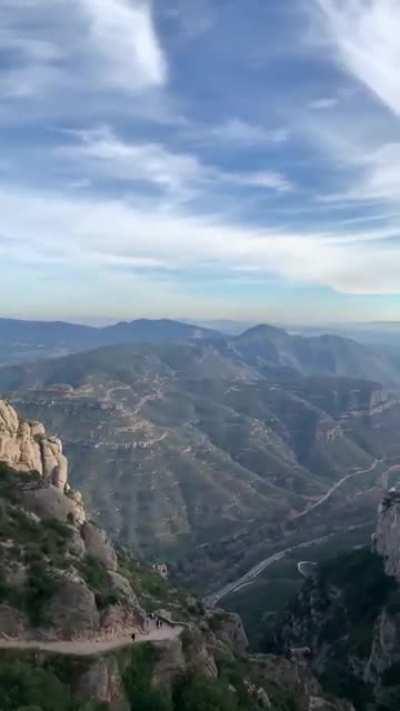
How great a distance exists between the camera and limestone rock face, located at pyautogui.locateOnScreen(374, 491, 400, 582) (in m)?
140

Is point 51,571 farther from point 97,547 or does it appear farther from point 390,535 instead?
point 390,535

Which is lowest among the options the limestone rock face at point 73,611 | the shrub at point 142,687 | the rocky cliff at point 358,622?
the rocky cliff at point 358,622

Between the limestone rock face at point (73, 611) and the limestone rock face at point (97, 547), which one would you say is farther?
the limestone rock face at point (97, 547)

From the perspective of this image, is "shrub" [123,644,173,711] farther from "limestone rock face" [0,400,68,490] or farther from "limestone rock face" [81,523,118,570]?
"limestone rock face" [0,400,68,490]

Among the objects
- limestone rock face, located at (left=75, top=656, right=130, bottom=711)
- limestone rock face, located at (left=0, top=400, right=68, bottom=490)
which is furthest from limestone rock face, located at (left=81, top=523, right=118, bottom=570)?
limestone rock face, located at (left=75, top=656, right=130, bottom=711)

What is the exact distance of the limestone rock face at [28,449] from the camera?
88.1 m

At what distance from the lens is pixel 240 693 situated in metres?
63.2

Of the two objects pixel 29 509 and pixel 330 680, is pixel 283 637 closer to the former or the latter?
pixel 330 680

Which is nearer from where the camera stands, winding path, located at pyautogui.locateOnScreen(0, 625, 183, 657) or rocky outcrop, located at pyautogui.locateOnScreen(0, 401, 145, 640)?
winding path, located at pyautogui.locateOnScreen(0, 625, 183, 657)

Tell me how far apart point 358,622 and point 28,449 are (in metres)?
68.9

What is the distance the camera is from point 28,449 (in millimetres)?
93375

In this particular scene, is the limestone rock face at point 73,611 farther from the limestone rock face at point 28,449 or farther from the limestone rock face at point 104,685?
the limestone rock face at point 28,449

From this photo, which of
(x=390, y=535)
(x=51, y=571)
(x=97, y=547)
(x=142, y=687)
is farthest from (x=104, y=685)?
(x=390, y=535)

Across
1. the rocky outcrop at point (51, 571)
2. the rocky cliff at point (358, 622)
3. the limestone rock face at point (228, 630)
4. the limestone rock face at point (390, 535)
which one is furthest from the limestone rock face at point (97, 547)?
the limestone rock face at point (390, 535)
